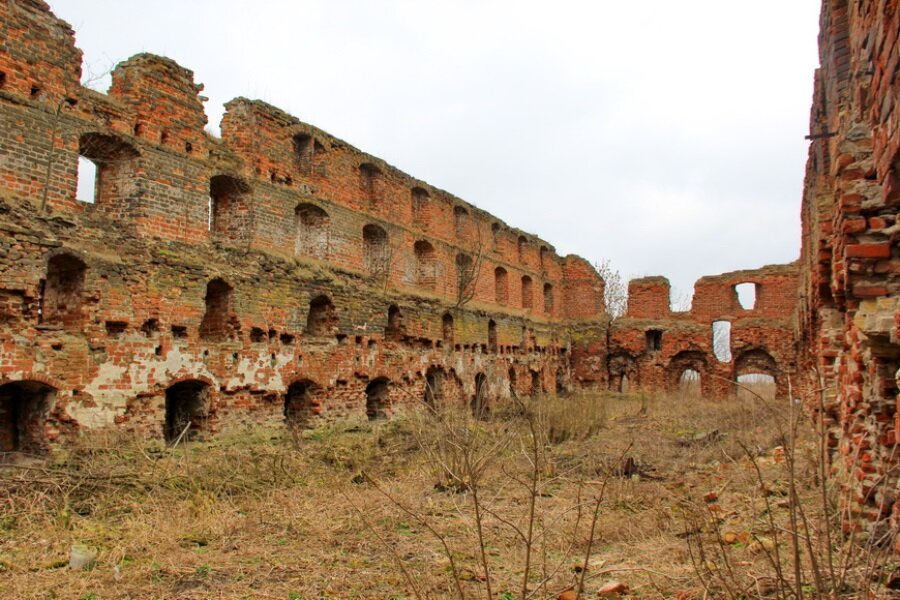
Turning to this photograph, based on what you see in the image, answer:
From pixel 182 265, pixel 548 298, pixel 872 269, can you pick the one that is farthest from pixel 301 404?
pixel 548 298

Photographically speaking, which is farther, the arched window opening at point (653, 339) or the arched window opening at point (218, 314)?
the arched window opening at point (653, 339)

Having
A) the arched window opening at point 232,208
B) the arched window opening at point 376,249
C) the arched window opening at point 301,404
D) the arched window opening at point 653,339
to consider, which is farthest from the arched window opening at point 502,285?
the arched window opening at point 232,208

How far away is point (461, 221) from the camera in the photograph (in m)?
19.7

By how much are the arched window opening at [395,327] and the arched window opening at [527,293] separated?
8876 millimetres

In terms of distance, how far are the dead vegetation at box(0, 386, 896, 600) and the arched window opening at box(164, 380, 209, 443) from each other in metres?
0.50

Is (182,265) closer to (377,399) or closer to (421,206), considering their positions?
(377,399)

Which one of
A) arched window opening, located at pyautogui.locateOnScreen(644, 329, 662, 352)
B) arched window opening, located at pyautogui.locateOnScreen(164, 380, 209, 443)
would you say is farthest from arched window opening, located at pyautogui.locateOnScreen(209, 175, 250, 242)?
arched window opening, located at pyautogui.locateOnScreen(644, 329, 662, 352)

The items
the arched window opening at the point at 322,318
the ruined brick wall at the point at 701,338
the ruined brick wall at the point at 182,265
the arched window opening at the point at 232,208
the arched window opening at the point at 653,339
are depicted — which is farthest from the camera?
the arched window opening at the point at 653,339

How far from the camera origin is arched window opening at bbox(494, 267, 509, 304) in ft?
70.4

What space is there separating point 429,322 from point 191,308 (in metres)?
6.76

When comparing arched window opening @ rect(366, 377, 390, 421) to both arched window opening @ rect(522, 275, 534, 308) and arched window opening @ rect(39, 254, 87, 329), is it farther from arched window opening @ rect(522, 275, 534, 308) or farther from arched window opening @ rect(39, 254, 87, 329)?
arched window opening @ rect(522, 275, 534, 308)

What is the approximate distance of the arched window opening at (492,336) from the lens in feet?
63.7

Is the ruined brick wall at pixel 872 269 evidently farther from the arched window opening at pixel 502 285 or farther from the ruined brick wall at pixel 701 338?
the ruined brick wall at pixel 701 338

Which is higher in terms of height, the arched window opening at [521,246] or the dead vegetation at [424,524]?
the arched window opening at [521,246]
